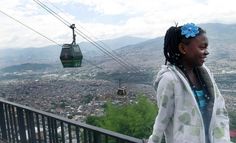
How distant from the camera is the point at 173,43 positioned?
2328 millimetres

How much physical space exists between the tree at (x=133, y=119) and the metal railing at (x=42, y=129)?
98.6 feet

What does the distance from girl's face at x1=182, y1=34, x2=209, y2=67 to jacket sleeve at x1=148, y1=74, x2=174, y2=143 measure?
17cm

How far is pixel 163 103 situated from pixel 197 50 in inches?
14.1

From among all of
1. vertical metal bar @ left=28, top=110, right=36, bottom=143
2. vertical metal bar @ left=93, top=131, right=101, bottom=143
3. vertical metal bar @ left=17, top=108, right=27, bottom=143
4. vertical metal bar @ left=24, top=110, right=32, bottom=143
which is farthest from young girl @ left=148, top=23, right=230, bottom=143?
vertical metal bar @ left=17, top=108, right=27, bottom=143

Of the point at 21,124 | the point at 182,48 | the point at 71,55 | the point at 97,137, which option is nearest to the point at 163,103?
the point at 182,48

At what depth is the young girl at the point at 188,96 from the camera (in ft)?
7.25

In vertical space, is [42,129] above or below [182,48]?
below

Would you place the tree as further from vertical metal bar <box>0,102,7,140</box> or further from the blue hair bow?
the blue hair bow

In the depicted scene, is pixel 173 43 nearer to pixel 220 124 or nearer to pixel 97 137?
pixel 220 124

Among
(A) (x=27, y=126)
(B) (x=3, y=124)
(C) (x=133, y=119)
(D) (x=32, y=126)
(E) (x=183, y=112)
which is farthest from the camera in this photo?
(C) (x=133, y=119)

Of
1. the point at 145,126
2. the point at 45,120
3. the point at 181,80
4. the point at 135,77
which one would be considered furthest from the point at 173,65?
the point at 135,77

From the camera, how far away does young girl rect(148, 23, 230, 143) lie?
7.25 feet

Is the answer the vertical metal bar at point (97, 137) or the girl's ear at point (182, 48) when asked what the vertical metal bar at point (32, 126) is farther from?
the girl's ear at point (182, 48)

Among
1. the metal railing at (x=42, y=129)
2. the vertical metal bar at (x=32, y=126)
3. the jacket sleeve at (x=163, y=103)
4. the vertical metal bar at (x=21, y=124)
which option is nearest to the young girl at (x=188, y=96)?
the jacket sleeve at (x=163, y=103)
